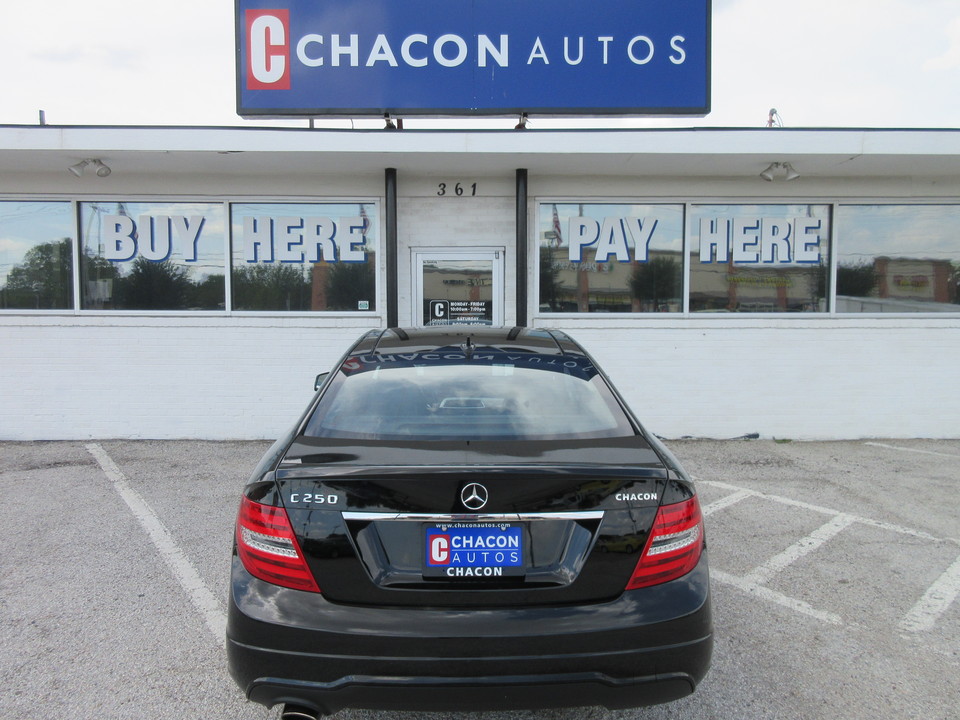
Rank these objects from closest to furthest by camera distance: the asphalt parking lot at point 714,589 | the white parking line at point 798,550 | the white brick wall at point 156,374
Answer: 1. the asphalt parking lot at point 714,589
2. the white parking line at point 798,550
3. the white brick wall at point 156,374

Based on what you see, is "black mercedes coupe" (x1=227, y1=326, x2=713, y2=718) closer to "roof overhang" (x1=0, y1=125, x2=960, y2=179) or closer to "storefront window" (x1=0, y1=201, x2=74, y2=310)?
"roof overhang" (x1=0, y1=125, x2=960, y2=179)

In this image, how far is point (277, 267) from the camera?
8398 millimetres

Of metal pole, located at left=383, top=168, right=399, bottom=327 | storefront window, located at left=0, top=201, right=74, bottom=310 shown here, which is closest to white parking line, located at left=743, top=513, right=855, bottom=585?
metal pole, located at left=383, top=168, right=399, bottom=327

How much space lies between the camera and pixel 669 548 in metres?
2.43

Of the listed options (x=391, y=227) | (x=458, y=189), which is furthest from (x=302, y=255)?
(x=458, y=189)

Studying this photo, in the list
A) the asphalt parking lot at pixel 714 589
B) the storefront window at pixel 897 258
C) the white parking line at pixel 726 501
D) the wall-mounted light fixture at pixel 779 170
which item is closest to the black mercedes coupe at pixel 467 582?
the asphalt parking lot at pixel 714 589

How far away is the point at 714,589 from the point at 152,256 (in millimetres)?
7148

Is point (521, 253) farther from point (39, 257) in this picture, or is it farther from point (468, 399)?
point (39, 257)

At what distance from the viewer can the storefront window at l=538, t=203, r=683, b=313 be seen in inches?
332

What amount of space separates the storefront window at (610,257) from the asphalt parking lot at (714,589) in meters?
2.26

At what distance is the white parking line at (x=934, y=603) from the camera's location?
371cm

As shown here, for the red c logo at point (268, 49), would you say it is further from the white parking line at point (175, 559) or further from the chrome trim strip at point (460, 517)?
the chrome trim strip at point (460, 517)

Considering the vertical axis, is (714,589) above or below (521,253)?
below

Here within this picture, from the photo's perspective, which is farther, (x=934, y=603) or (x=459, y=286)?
(x=459, y=286)
